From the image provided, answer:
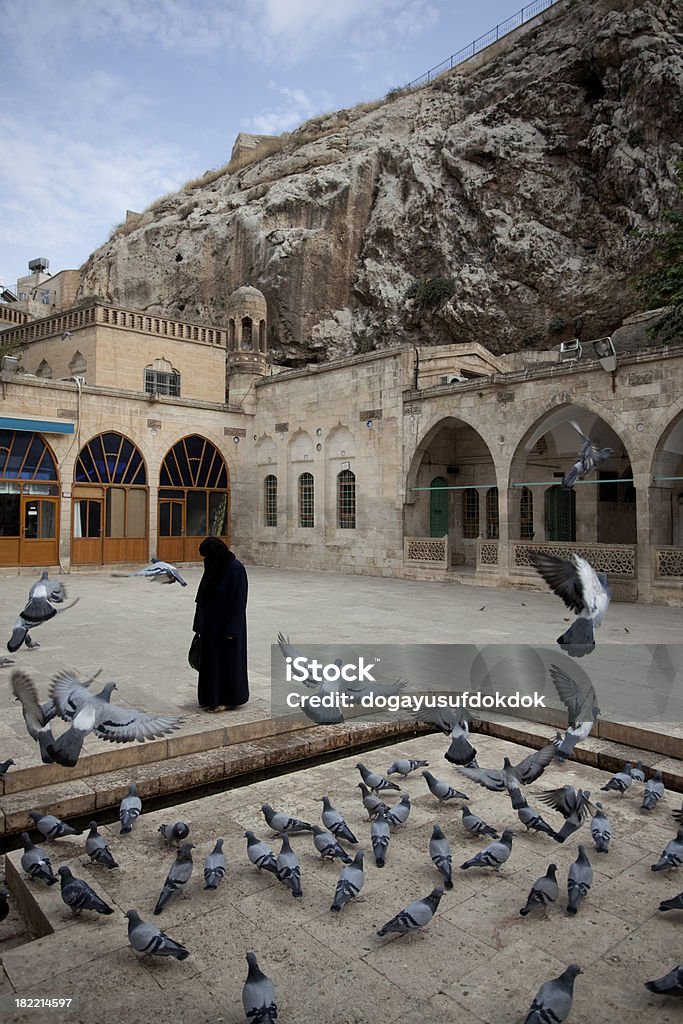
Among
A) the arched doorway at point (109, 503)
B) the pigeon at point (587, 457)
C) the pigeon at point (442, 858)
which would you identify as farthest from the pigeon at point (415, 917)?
the arched doorway at point (109, 503)

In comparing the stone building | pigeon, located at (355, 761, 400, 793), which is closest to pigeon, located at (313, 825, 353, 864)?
pigeon, located at (355, 761, 400, 793)

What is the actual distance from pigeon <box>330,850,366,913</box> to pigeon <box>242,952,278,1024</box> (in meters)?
0.71

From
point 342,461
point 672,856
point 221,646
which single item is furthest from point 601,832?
point 342,461

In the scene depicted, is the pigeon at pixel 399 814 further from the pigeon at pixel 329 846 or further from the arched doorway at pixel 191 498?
the arched doorway at pixel 191 498

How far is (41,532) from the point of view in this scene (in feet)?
57.6

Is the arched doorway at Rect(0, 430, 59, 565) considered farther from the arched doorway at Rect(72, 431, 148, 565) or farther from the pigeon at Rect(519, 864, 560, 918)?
the pigeon at Rect(519, 864, 560, 918)

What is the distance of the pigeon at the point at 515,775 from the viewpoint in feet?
11.6

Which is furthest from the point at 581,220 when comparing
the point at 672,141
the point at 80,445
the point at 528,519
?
the point at 80,445

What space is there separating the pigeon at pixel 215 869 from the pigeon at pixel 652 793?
2.33m

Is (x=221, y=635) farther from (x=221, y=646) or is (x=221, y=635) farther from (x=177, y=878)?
(x=177, y=878)

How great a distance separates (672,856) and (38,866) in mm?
2822

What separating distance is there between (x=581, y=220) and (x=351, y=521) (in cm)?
1917

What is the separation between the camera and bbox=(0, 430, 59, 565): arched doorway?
1695 centimetres

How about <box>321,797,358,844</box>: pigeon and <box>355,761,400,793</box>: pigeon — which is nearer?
<box>321,797,358,844</box>: pigeon
